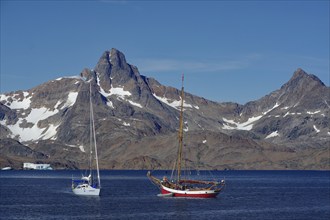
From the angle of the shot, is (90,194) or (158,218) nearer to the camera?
(158,218)

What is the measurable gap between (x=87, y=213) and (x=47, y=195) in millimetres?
45187

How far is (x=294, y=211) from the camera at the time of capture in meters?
122

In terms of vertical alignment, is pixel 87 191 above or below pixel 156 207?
above

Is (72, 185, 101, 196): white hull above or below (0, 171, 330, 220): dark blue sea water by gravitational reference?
above

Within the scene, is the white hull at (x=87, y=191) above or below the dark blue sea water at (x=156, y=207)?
above

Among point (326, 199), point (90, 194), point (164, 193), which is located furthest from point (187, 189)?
point (326, 199)

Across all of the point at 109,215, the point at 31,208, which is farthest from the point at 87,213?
the point at 31,208

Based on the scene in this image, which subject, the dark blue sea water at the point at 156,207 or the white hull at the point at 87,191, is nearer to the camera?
the dark blue sea water at the point at 156,207

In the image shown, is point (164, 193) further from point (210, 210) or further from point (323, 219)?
point (323, 219)

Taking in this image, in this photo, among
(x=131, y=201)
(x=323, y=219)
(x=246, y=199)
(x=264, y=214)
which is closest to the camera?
(x=323, y=219)

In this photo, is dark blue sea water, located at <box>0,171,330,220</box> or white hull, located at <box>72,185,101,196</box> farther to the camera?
white hull, located at <box>72,185,101,196</box>

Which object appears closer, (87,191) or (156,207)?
(156,207)

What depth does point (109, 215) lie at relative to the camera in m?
111

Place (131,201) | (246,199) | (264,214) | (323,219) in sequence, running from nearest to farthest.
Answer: (323,219) < (264,214) < (131,201) < (246,199)
